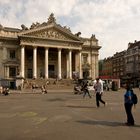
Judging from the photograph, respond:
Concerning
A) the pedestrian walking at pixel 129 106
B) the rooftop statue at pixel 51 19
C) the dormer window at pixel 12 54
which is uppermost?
the rooftop statue at pixel 51 19

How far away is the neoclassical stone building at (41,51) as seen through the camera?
73.2 meters

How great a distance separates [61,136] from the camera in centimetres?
1017

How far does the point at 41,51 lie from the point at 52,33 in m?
5.82

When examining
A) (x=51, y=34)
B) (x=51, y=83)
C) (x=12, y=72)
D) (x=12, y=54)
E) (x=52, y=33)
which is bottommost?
(x=51, y=83)

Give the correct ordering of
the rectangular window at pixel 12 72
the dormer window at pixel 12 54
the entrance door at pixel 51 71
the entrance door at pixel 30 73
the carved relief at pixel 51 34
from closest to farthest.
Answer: the carved relief at pixel 51 34, the rectangular window at pixel 12 72, the dormer window at pixel 12 54, the entrance door at pixel 30 73, the entrance door at pixel 51 71

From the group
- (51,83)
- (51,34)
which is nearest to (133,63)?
(51,34)

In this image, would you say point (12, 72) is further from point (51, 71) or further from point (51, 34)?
point (51, 34)

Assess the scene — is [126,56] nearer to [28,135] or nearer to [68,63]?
[68,63]

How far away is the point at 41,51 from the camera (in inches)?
3095

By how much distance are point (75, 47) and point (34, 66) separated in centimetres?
1189

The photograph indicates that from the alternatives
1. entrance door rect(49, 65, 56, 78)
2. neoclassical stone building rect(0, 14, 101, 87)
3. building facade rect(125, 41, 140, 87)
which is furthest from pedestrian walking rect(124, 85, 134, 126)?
building facade rect(125, 41, 140, 87)

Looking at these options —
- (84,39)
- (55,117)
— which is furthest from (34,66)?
(55,117)

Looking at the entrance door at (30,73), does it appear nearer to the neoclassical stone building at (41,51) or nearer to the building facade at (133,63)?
the neoclassical stone building at (41,51)

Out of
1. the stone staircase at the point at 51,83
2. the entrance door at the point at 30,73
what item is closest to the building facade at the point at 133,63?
the stone staircase at the point at 51,83
